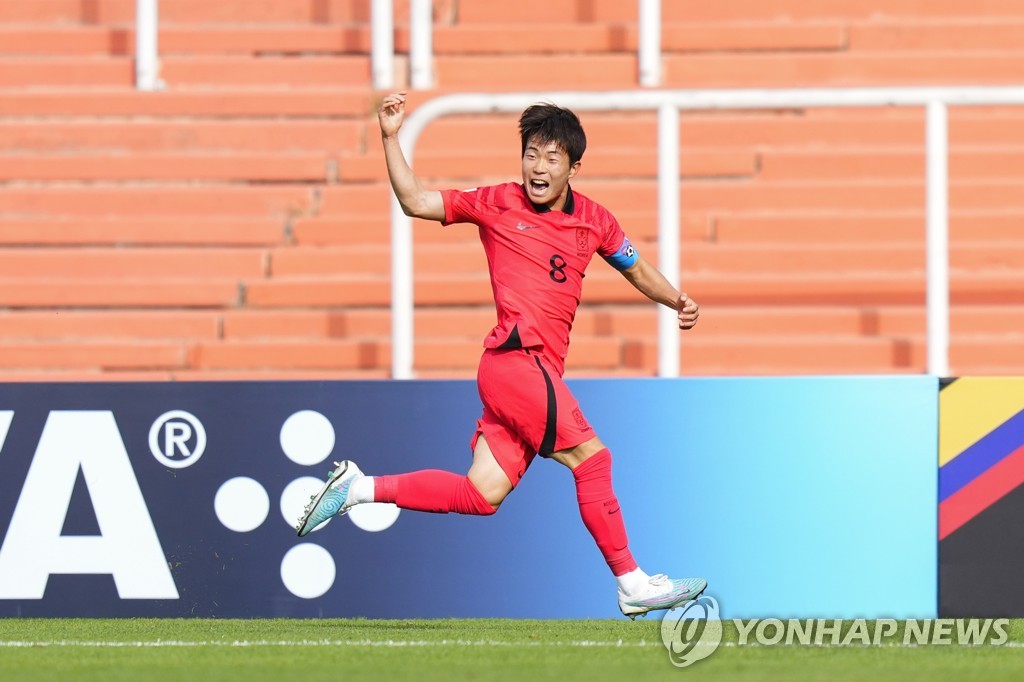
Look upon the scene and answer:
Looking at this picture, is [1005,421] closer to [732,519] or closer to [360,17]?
[732,519]

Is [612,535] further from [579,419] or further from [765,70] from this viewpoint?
[765,70]

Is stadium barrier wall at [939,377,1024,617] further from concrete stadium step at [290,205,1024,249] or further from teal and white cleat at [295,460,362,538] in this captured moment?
concrete stadium step at [290,205,1024,249]

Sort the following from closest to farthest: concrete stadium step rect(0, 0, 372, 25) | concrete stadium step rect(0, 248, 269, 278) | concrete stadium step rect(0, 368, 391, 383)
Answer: concrete stadium step rect(0, 368, 391, 383) → concrete stadium step rect(0, 248, 269, 278) → concrete stadium step rect(0, 0, 372, 25)

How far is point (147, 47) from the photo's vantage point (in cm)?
877

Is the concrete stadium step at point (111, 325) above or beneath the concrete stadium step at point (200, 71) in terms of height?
beneath

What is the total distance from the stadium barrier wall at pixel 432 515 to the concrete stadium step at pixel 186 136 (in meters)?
3.24

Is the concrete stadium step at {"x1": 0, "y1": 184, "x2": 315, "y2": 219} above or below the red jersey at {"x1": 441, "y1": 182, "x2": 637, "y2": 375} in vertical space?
above

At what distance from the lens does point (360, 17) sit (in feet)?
31.1

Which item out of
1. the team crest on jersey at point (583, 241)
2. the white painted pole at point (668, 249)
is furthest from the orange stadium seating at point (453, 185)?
the team crest on jersey at point (583, 241)

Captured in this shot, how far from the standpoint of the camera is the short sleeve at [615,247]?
504 centimetres

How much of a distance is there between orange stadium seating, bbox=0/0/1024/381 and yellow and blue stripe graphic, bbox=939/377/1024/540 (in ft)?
5.70

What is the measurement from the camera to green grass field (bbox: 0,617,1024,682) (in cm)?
405

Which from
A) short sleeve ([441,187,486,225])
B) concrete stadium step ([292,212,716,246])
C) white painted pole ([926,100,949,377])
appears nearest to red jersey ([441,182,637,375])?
short sleeve ([441,187,486,225])

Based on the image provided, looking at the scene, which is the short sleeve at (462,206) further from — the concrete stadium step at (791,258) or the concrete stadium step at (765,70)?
the concrete stadium step at (765,70)
